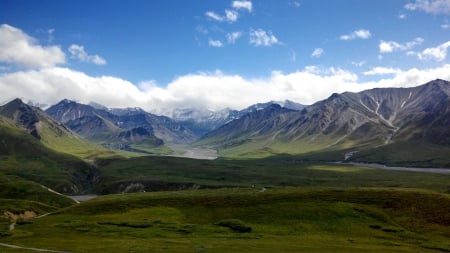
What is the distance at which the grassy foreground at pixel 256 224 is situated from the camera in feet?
303

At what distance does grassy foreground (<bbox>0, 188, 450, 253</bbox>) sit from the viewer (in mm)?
92375

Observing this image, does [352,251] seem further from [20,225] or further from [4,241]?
[20,225]

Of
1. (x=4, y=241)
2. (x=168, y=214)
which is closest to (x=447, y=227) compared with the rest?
(x=168, y=214)

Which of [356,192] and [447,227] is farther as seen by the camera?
[356,192]

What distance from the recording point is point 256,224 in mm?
121125

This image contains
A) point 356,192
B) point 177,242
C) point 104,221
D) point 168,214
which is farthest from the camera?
point 356,192

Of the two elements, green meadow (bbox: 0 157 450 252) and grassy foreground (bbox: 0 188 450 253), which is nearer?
green meadow (bbox: 0 157 450 252)

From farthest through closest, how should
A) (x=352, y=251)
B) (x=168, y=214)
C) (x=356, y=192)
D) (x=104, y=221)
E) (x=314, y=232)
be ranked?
(x=356, y=192)
(x=168, y=214)
(x=104, y=221)
(x=314, y=232)
(x=352, y=251)

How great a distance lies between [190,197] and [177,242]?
6166 cm

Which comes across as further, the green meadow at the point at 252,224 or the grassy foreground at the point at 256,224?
the grassy foreground at the point at 256,224

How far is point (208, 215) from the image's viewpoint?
131875mm

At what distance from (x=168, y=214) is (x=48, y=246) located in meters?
49.4

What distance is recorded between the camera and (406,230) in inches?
4567

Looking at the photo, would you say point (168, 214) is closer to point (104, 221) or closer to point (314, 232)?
point (104, 221)
